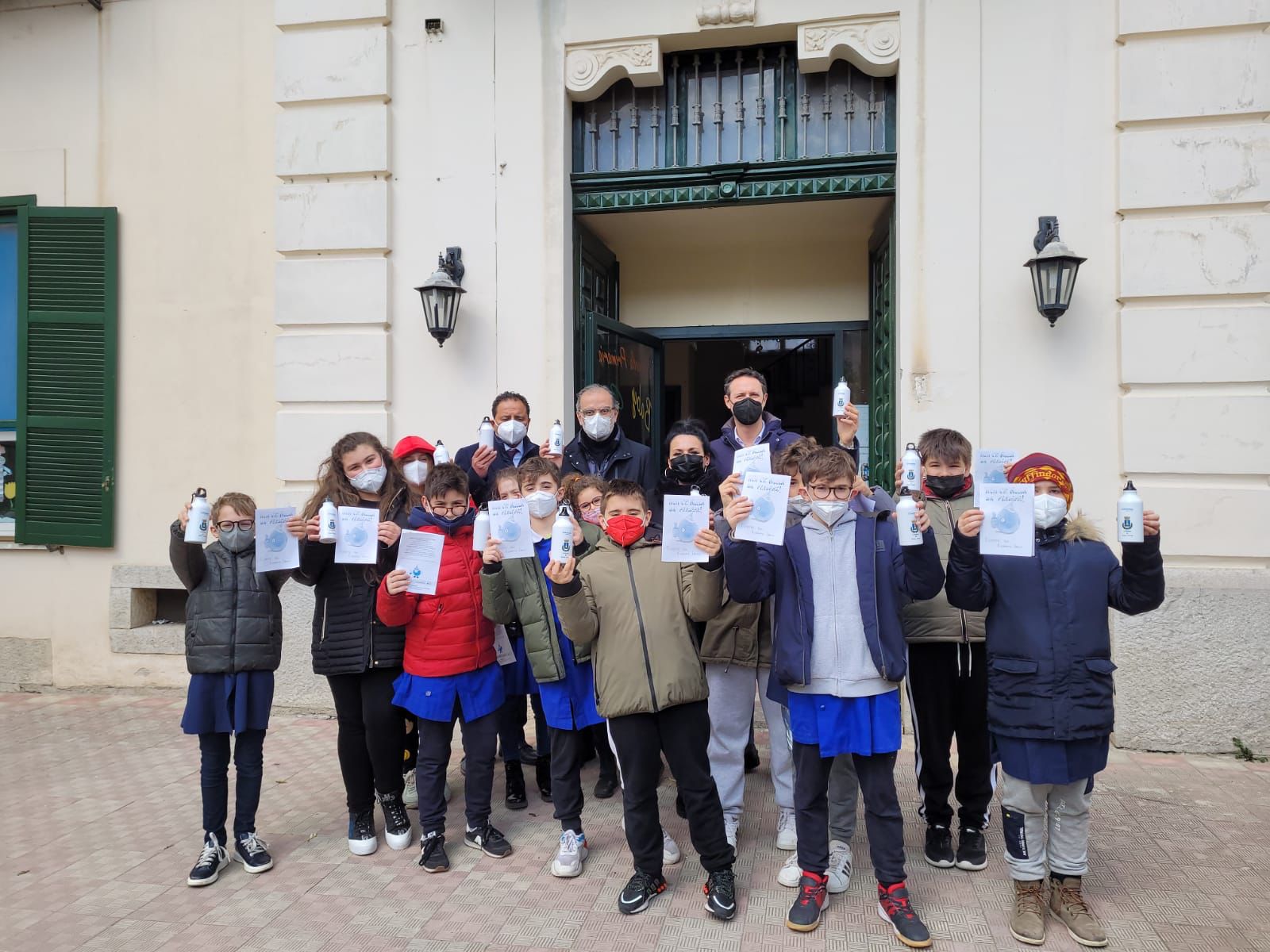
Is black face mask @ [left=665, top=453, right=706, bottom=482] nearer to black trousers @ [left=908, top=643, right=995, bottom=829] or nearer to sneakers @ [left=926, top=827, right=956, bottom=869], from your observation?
black trousers @ [left=908, top=643, right=995, bottom=829]

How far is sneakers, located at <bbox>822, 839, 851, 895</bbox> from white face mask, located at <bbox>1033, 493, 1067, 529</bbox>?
1.59 meters

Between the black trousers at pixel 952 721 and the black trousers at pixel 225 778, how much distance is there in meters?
3.01

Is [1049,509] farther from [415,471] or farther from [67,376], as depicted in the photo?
[67,376]

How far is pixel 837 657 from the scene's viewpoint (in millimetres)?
3299

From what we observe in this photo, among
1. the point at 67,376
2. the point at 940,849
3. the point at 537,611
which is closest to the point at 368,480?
the point at 537,611

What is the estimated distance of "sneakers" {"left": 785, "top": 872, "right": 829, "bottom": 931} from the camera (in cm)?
327

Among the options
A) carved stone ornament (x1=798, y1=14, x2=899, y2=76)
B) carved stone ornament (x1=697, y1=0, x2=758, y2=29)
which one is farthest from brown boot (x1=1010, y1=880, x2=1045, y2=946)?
carved stone ornament (x1=697, y1=0, x2=758, y2=29)

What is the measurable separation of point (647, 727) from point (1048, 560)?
5.48 ft

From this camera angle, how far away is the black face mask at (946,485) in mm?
3701

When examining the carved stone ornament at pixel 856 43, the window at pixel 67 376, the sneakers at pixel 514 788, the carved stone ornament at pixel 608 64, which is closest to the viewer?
the sneakers at pixel 514 788

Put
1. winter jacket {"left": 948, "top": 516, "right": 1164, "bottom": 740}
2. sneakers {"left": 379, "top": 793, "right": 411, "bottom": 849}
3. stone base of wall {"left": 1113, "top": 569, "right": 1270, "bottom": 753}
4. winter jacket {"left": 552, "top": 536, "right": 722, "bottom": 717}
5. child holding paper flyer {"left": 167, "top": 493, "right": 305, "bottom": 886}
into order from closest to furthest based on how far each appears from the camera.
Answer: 1. winter jacket {"left": 948, "top": 516, "right": 1164, "bottom": 740}
2. winter jacket {"left": 552, "top": 536, "right": 722, "bottom": 717}
3. child holding paper flyer {"left": 167, "top": 493, "right": 305, "bottom": 886}
4. sneakers {"left": 379, "top": 793, "right": 411, "bottom": 849}
5. stone base of wall {"left": 1113, "top": 569, "right": 1270, "bottom": 753}

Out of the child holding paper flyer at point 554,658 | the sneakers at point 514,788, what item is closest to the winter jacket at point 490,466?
the child holding paper flyer at point 554,658

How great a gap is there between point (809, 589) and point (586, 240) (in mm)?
4312

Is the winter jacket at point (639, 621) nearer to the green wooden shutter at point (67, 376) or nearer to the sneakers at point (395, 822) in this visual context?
the sneakers at point (395, 822)
